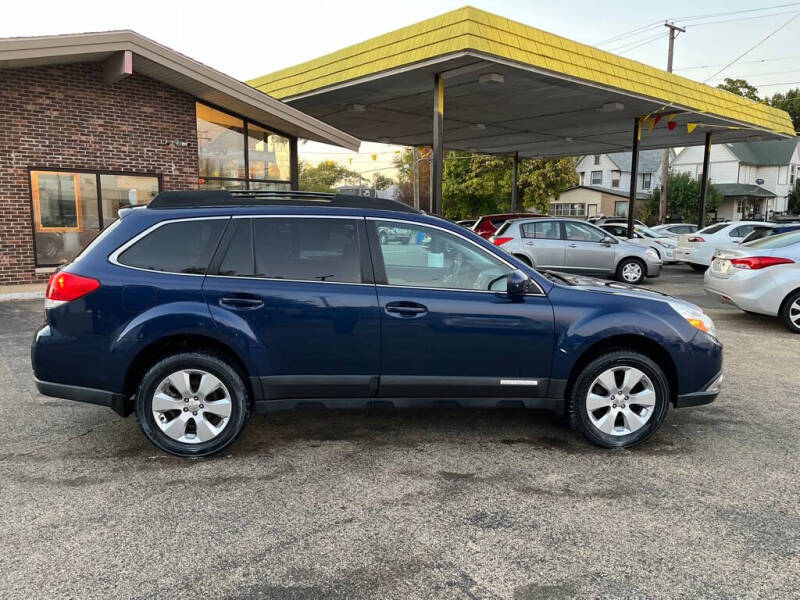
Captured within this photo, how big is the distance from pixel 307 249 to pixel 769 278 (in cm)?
740

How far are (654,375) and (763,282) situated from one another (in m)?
5.60

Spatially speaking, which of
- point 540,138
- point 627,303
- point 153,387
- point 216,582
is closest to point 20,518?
point 153,387

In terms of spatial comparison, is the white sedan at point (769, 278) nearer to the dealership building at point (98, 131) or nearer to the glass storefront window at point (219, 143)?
the dealership building at point (98, 131)

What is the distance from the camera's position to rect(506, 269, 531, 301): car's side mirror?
411 cm

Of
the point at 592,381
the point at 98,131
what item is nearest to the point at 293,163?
the point at 98,131

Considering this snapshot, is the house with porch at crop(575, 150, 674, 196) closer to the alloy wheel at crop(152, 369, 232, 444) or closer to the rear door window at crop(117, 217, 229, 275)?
the rear door window at crop(117, 217, 229, 275)

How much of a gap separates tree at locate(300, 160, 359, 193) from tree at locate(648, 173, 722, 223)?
231 ft

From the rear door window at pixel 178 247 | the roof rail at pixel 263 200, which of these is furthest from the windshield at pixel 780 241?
the rear door window at pixel 178 247

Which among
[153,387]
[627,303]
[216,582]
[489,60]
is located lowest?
[216,582]

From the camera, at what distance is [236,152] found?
45.0 ft

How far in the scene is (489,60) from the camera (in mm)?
10586

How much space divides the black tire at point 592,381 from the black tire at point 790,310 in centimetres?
568

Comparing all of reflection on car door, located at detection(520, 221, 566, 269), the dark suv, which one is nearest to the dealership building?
reflection on car door, located at detection(520, 221, 566, 269)

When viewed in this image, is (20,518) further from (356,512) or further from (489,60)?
(489,60)
